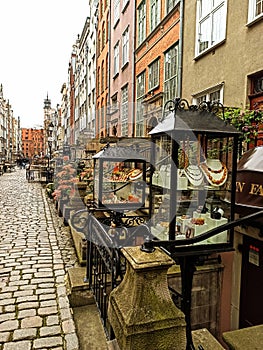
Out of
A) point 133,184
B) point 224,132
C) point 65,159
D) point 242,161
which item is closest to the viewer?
point 224,132

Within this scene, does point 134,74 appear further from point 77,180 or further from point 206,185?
point 206,185

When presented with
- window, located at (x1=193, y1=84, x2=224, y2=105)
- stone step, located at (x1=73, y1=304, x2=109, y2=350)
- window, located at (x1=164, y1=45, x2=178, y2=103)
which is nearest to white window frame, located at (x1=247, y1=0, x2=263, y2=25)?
window, located at (x1=193, y1=84, x2=224, y2=105)

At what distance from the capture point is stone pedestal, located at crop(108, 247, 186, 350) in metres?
1.90

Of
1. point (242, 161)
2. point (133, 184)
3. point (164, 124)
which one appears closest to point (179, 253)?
point (164, 124)

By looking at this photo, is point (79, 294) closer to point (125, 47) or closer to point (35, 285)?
point (35, 285)

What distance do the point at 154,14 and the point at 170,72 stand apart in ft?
11.4

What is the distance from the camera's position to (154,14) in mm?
12375

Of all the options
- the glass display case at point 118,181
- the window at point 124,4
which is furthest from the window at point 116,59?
the glass display case at point 118,181

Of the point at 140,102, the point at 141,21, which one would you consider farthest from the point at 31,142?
the point at 140,102

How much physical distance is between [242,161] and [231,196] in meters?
0.72

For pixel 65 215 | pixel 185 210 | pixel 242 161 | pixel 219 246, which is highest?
pixel 242 161

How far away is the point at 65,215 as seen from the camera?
31.2ft

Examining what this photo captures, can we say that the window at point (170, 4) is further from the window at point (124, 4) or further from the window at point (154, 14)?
the window at point (124, 4)

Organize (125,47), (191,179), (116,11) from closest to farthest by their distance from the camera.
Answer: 1. (191,179)
2. (125,47)
3. (116,11)
